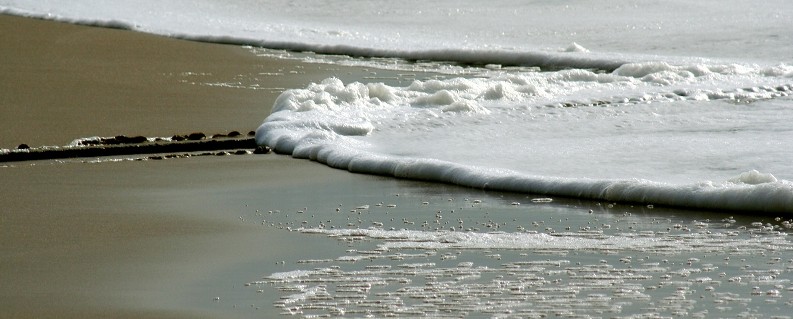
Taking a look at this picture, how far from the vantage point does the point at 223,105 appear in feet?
25.9

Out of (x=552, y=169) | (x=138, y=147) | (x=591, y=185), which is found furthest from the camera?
(x=138, y=147)

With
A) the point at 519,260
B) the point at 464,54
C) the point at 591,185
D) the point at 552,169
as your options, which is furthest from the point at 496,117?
the point at 464,54

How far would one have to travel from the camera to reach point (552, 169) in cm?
572

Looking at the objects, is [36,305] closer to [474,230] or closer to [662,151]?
[474,230]

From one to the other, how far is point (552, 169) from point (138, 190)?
5.61 feet

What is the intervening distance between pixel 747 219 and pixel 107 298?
2.24m

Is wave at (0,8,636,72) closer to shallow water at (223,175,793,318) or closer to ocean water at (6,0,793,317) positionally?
ocean water at (6,0,793,317)

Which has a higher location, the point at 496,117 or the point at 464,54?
the point at 464,54

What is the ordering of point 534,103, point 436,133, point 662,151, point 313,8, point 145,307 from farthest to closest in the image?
point 313,8
point 534,103
point 436,133
point 662,151
point 145,307

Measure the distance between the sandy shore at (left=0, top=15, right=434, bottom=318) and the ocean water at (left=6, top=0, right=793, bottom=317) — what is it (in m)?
0.22

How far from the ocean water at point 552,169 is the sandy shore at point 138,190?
0.71 ft

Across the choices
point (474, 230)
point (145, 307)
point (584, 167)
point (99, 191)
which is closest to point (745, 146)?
point (584, 167)

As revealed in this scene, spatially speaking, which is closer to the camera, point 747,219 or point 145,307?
point 145,307

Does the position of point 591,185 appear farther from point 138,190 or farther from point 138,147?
point 138,147
